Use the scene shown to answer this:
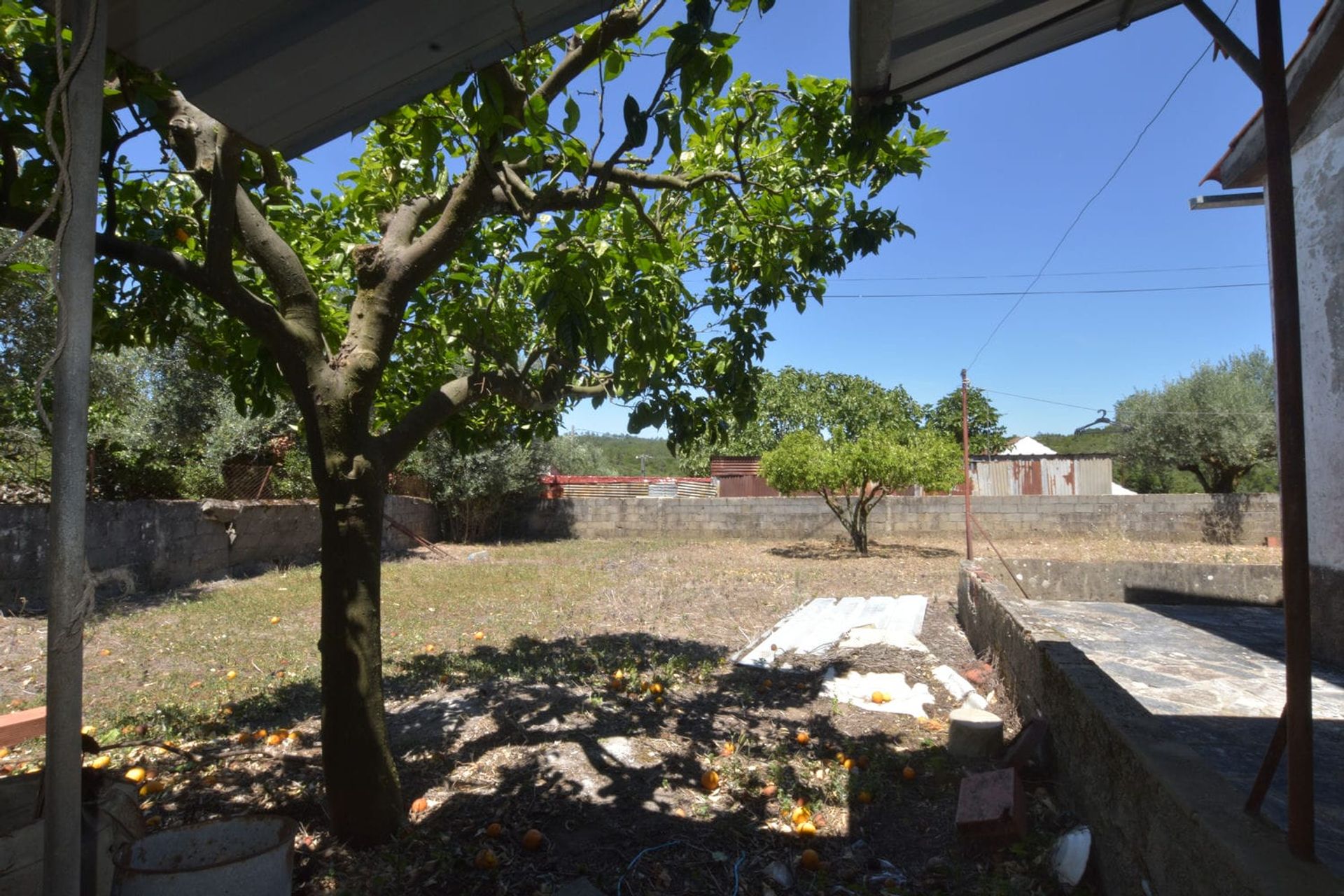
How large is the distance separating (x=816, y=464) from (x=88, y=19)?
15531mm

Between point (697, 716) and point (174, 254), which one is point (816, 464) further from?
point (174, 254)

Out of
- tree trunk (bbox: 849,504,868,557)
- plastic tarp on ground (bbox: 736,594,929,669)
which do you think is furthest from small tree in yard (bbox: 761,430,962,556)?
plastic tarp on ground (bbox: 736,594,929,669)

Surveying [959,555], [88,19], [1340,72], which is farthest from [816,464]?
[88,19]

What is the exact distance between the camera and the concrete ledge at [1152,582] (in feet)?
27.2

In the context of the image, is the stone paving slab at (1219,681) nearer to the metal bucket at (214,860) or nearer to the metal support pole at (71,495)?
the metal bucket at (214,860)

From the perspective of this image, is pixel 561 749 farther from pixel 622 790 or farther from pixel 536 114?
pixel 536 114

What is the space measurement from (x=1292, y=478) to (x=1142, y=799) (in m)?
1.29

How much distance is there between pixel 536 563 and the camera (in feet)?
46.3

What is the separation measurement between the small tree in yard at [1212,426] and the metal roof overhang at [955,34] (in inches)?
889

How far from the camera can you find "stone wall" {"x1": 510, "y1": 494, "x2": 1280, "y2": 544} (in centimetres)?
1642

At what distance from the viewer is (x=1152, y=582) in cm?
877

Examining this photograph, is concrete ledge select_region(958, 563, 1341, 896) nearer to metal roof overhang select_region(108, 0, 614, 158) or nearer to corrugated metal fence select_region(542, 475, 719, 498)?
metal roof overhang select_region(108, 0, 614, 158)

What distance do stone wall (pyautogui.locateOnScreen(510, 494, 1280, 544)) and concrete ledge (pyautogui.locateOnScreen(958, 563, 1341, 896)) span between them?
1417cm

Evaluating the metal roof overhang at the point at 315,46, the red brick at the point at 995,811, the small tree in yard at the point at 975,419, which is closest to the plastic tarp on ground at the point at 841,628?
the red brick at the point at 995,811
